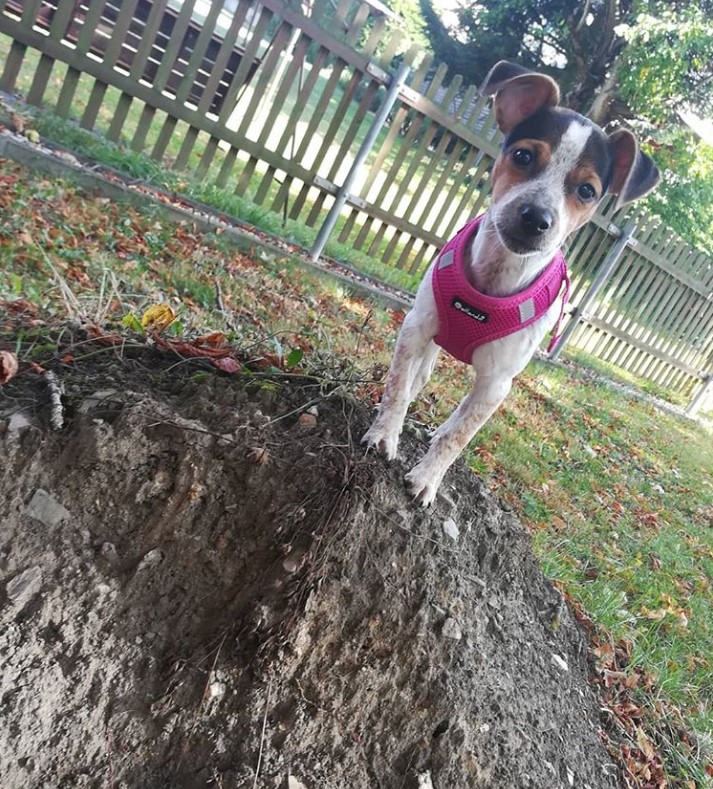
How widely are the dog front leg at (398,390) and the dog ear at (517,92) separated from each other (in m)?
0.97

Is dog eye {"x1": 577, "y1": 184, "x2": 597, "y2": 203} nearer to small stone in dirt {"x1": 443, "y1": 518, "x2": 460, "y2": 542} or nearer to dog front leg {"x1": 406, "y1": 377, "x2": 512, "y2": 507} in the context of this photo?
dog front leg {"x1": 406, "y1": 377, "x2": 512, "y2": 507}

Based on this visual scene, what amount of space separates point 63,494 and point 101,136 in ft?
18.3

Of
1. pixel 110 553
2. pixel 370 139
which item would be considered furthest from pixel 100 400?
pixel 370 139

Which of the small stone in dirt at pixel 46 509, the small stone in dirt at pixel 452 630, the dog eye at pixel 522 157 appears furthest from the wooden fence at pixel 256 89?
the small stone in dirt at pixel 46 509

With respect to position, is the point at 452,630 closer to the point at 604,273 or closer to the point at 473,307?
the point at 473,307

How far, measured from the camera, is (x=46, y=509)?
1.82m

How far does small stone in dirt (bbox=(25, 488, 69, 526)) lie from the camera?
5.91 feet

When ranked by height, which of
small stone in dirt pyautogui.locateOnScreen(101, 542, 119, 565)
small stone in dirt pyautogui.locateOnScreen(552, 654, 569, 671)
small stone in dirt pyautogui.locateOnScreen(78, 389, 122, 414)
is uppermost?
small stone in dirt pyautogui.locateOnScreen(78, 389, 122, 414)

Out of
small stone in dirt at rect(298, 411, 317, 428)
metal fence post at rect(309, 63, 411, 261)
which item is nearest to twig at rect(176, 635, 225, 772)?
small stone in dirt at rect(298, 411, 317, 428)

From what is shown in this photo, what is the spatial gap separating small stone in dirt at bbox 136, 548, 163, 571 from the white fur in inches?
36.6

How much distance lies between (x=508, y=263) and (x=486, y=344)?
35 centimetres

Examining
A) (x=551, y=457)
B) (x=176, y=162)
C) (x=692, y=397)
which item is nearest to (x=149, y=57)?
(x=176, y=162)

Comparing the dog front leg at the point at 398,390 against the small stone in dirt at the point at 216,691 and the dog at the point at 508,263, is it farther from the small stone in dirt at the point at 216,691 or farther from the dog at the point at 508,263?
the small stone in dirt at the point at 216,691

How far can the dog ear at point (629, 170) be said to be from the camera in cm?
267
